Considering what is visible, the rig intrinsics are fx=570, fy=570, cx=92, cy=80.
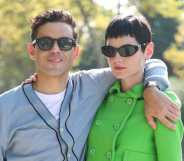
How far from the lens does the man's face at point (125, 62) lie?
130 inches

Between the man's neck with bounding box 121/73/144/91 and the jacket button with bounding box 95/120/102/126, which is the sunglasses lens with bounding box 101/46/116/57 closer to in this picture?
the man's neck with bounding box 121/73/144/91

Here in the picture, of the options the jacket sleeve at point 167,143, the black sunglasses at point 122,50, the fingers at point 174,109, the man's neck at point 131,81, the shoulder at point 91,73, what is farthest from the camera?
the shoulder at point 91,73

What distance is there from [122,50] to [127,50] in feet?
0.10

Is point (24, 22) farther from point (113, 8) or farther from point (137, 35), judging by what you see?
point (137, 35)

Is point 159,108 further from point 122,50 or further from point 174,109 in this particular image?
point 122,50

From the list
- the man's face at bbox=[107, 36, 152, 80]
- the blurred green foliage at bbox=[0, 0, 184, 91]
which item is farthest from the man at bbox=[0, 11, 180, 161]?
the blurred green foliage at bbox=[0, 0, 184, 91]

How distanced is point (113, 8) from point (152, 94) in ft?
36.3

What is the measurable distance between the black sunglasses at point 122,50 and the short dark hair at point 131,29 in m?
0.06

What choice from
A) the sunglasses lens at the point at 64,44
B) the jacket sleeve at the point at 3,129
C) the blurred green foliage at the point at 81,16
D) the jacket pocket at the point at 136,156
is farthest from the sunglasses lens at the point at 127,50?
the blurred green foliage at the point at 81,16

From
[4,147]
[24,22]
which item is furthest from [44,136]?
[24,22]

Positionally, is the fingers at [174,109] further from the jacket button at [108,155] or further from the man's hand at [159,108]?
the jacket button at [108,155]

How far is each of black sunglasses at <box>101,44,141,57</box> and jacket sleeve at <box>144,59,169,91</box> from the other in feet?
0.70

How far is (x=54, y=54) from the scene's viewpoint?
11.1 feet

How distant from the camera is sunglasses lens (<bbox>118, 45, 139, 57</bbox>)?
10.7 feet
